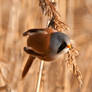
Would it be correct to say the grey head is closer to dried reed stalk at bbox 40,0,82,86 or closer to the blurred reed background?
dried reed stalk at bbox 40,0,82,86

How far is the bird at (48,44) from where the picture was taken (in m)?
0.78

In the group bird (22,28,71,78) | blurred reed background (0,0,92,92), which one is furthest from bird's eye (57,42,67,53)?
blurred reed background (0,0,92,92)

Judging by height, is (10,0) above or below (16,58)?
above

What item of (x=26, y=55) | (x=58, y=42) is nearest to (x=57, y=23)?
(x=58, y=42)

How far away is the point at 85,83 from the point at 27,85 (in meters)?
0.33

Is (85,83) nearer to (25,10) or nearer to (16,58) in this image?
(16,58)

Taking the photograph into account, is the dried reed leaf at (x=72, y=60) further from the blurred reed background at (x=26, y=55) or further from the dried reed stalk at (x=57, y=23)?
the blurred reed background at (x=26, y=55)

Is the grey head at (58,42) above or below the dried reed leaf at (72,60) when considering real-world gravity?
above

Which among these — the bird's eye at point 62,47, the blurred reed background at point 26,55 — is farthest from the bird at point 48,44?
the blurred reed background at point 26,55

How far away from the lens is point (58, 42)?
79 centimetres

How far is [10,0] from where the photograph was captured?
1644 mm

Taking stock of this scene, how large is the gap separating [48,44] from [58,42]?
0.03 metres

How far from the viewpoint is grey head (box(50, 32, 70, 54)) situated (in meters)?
0.78

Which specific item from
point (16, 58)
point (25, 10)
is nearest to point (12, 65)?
point (16, 58)
